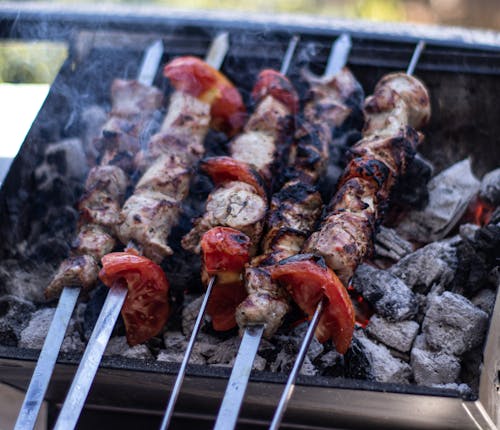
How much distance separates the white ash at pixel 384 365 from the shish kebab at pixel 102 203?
1065 mm

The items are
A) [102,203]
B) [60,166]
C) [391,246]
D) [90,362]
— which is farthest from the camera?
[60,166]

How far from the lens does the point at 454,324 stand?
2492mm

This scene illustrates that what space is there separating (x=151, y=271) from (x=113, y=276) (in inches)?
5.5

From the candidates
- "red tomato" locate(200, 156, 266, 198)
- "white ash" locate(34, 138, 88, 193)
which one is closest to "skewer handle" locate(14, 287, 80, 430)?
"red tomato" locate(200, 156, 266, 198)

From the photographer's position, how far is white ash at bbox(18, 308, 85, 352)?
2625 mm

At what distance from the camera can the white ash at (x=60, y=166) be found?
10.9ft

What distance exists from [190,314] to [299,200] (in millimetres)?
636

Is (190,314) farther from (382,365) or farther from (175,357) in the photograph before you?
(382,365)

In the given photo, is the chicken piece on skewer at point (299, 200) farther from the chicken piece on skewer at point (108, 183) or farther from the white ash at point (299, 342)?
the chicken piece on skewer at point (108, 183)

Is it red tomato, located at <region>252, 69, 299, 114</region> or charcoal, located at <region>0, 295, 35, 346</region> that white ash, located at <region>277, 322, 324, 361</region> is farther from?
red tomato, located at <region>252, 69, 299, 114</region>

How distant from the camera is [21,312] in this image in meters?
2.78

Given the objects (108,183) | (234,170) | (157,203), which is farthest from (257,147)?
(108,183)

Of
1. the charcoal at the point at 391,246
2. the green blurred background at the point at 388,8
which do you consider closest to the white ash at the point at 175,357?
the charcoal at the point at 391,246

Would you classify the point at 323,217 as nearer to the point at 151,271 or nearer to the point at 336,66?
the point at 151,271
